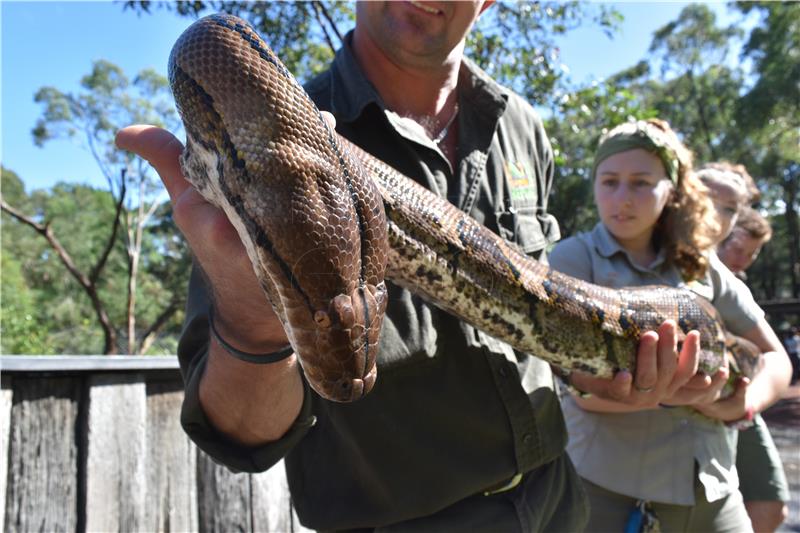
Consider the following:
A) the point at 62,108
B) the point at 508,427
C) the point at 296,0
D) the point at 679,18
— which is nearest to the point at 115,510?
the point at 508,427

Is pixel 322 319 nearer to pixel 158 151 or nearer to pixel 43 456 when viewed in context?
pixel 158 151

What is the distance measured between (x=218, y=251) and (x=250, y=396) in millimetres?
580

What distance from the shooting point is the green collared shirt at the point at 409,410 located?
2.43 metres

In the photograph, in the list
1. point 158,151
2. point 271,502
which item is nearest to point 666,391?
point 158,151

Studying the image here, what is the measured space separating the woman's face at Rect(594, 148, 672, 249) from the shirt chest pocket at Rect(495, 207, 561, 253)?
0.78 metres

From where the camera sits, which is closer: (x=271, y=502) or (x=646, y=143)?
(x=646, y=143)

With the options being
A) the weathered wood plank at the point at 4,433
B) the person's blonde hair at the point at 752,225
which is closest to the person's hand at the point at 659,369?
the weathered wood plank at the point at 4,433

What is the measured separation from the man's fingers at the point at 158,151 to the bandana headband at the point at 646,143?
298 cm

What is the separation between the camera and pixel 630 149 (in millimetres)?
3986

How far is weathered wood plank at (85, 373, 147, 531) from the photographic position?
3.55 meters

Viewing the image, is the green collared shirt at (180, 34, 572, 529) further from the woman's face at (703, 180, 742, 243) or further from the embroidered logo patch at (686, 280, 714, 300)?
the woman's face at (703, 180, 742, 243)

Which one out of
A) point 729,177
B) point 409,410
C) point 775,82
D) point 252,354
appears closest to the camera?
point 252,354

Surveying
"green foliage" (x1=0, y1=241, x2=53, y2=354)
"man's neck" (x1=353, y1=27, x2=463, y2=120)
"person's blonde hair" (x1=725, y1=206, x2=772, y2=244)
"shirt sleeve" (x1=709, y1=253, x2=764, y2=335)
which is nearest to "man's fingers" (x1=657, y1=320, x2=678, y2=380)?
"shirt sleeve" (x1=709, y1=253, x2=764, y2=335)

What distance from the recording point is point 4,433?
10.6 feet
